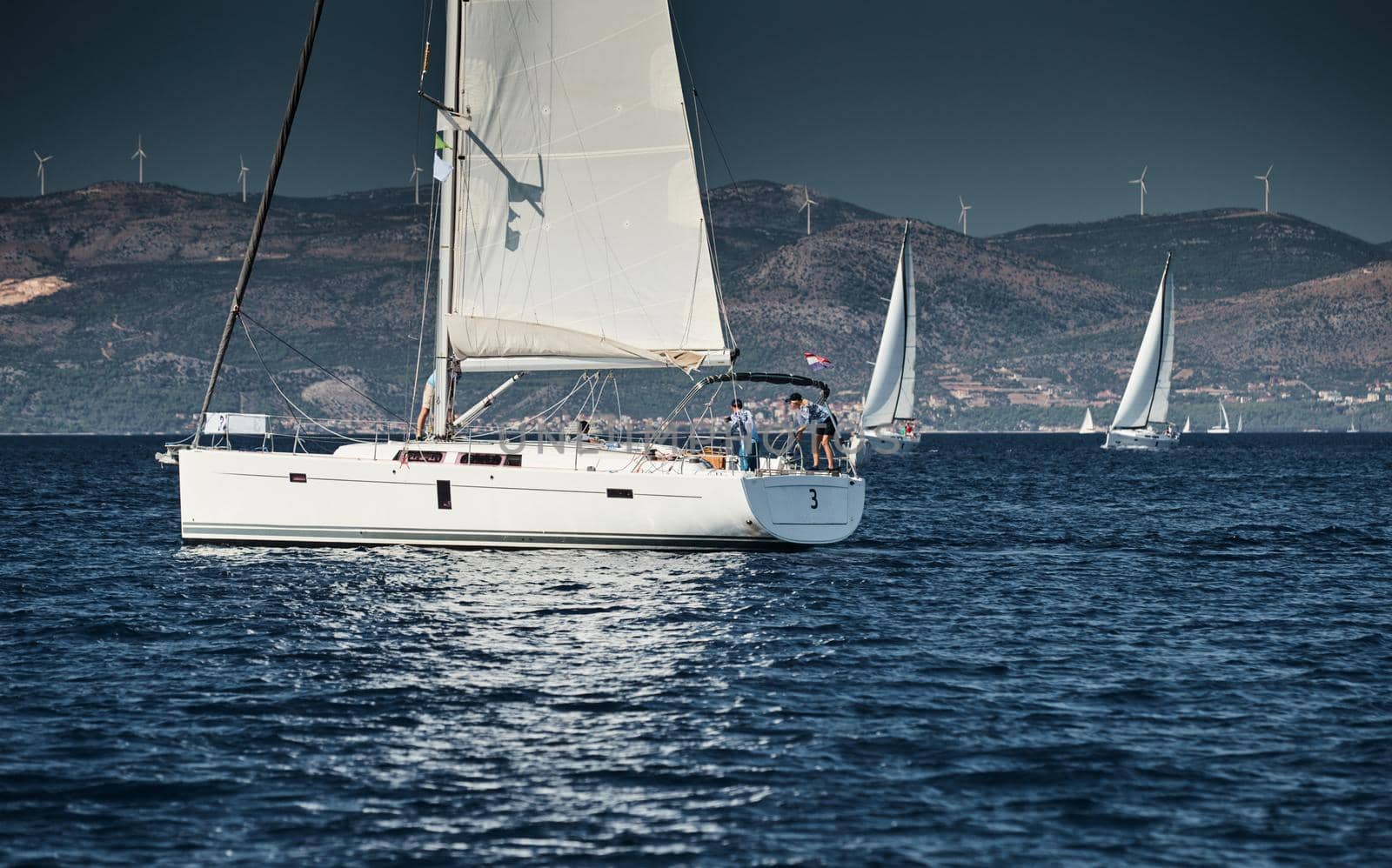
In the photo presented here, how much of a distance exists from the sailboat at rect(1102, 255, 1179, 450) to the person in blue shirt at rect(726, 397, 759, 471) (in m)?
96.8

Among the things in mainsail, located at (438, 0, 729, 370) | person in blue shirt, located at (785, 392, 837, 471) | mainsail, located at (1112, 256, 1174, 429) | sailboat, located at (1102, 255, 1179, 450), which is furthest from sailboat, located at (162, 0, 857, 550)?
mainsail, located at (1112, 256, 1174, 429)

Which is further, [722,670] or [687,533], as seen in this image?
[687,533]

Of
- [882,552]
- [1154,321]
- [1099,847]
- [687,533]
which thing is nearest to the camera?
[1099,847]

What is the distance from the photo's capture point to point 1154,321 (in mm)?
127562

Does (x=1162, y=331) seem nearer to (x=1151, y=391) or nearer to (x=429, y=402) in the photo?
(x=1151, y=391)

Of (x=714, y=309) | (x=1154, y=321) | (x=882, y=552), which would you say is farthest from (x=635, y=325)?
(x=1154, y=321)

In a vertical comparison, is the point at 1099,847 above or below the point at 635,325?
below

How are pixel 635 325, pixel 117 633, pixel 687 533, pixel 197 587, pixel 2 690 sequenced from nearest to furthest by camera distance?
pixel 2 690
pixel 117 633
pixel 197 587
pixel 687 533
pixel 635 325

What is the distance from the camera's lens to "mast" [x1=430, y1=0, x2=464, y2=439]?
31.5 m

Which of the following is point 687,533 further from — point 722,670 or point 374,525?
→ point 722,670

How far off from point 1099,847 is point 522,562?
18382mm

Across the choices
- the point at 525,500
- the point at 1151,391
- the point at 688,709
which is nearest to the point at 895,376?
the point at 1151,391

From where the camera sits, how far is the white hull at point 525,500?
29766 mm

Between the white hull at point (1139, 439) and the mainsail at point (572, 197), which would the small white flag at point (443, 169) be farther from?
the white hull at point (1139, 439)
